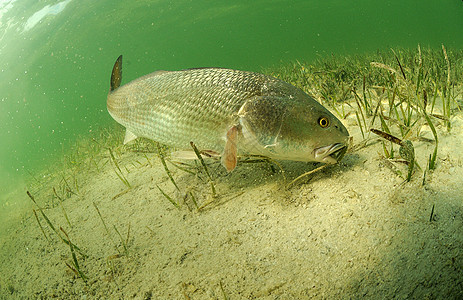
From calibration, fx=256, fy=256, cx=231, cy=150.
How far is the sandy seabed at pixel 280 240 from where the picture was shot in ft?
4.58

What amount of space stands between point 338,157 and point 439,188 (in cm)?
71

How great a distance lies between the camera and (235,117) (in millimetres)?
2182

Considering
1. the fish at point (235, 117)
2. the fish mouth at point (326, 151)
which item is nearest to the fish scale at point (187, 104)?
the fish at point (235, 117)

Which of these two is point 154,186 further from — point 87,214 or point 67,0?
point 67,0

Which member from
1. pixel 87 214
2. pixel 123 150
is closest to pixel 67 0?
pixel 123 150

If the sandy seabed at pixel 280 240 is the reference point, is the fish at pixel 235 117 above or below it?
above

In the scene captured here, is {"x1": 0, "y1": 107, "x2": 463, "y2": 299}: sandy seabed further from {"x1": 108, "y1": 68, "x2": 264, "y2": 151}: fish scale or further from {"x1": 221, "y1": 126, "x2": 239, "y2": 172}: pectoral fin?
{"x1": 108, "y1": 68, "x2": 264, "y2": 151}: fish scale

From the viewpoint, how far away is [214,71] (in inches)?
99.2

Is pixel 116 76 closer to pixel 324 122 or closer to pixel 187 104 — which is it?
pixel 187 104

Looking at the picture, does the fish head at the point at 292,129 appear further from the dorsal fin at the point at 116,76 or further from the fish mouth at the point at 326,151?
the dorsal fin at the point at 116,76

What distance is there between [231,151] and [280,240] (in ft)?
2.49

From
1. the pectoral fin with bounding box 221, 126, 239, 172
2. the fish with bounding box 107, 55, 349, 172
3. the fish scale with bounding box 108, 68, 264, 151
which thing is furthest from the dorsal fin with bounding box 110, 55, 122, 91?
the pectoral fin with bounding box 221, 126, 239, 172

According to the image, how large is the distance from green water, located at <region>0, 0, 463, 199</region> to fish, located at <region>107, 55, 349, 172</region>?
7.92m

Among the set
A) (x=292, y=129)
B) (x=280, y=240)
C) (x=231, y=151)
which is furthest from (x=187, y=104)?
(x=280, y=240)
